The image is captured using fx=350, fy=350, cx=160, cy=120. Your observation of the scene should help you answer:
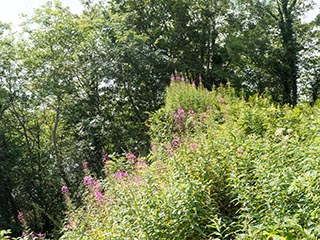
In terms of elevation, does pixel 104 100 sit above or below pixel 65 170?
above

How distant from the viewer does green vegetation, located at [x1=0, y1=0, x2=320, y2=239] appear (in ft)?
9.67

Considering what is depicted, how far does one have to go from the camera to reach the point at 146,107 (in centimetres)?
1210

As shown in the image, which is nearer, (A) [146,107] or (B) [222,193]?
(B) [222,193]

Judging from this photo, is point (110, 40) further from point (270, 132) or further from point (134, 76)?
point (270, 132)

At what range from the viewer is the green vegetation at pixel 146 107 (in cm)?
295

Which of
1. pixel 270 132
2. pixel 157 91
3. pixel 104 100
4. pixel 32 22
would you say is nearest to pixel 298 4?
pixel 157 91

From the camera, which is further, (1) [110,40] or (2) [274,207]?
(1) [110,40]

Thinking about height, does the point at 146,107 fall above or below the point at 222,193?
above

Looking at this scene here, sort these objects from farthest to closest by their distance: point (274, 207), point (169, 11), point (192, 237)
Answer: point (169, 11)
point (192, 237)
point (274, 207)

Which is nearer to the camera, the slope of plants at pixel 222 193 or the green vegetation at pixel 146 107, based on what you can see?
the slope of plants at pixel 222 193

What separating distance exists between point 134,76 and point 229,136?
25.0 ft

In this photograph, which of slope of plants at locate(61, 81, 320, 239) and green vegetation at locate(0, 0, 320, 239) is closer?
slope of plants at locate(61, 81, 320, 239)

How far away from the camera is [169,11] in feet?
46.4

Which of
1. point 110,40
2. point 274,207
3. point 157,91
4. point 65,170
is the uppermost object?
point 110,40
